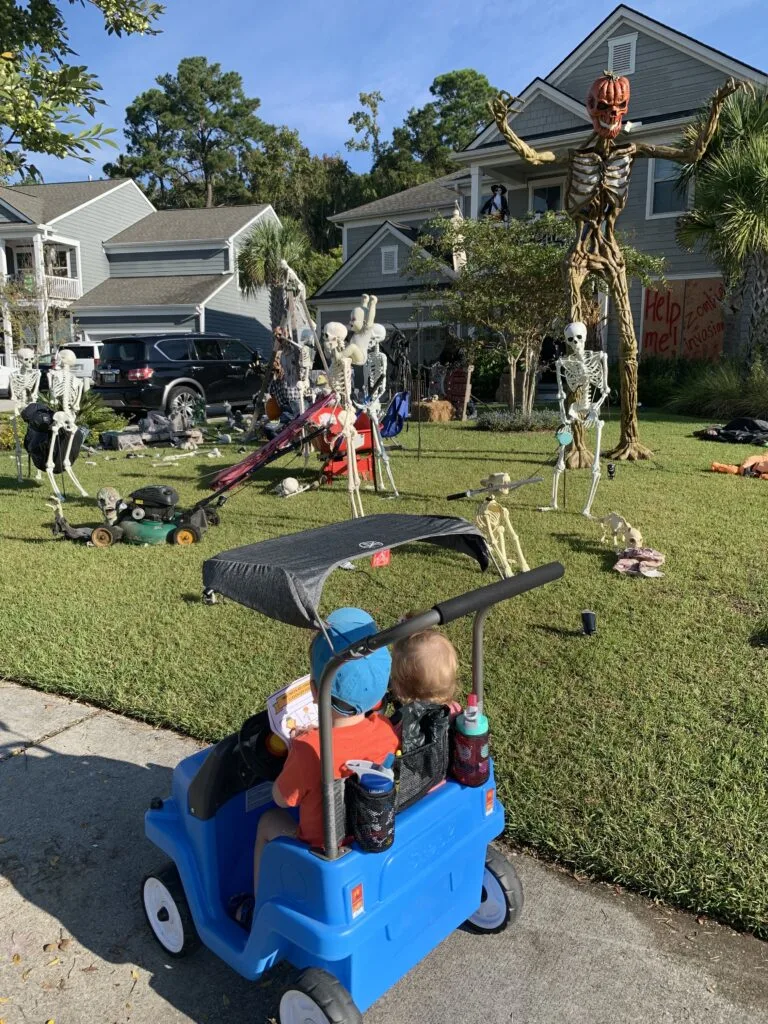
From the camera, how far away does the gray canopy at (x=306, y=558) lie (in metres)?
2.05

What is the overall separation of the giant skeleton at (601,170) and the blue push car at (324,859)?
8444mm

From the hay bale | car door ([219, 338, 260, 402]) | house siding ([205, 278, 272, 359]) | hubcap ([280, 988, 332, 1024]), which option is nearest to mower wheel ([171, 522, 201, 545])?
hubcap ([280, 988, 332, 1024])

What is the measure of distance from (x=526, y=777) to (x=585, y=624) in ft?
5.56

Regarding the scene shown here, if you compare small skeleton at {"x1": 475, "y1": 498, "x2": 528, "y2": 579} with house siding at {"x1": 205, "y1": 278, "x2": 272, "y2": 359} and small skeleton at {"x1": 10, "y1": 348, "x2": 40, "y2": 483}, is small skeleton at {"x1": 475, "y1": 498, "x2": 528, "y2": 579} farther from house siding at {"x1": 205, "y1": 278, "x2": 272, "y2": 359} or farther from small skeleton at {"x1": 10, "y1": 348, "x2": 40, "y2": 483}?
house siding at {"x1": 205, "y1": 278, "x2": 272, "y2": 359}

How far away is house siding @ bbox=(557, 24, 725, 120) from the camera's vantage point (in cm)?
1955

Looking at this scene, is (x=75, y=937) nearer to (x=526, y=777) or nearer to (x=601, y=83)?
(x=526, y=777)

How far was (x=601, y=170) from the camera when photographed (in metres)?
9.92

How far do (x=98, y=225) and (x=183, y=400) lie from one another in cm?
2216

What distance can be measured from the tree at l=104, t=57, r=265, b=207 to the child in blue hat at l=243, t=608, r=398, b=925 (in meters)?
55.7

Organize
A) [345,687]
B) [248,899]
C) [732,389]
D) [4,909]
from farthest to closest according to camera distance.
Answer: [732,389]
[4,909]
[248,899]
[345,687]

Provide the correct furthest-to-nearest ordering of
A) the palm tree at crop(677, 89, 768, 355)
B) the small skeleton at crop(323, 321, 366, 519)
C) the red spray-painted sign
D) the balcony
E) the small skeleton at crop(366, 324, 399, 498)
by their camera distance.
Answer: the balcony → the red spray-painted sign → the palm tree at crop(677, 89, 768, 355) → the small skeleton at crop(366, 324, 399, 498) → the small skeleton at crop(323, 321, 366, 519)

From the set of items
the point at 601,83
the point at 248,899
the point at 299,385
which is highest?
the point at 601,83

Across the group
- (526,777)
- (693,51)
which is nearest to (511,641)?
(526,777)

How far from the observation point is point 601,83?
9.30m
